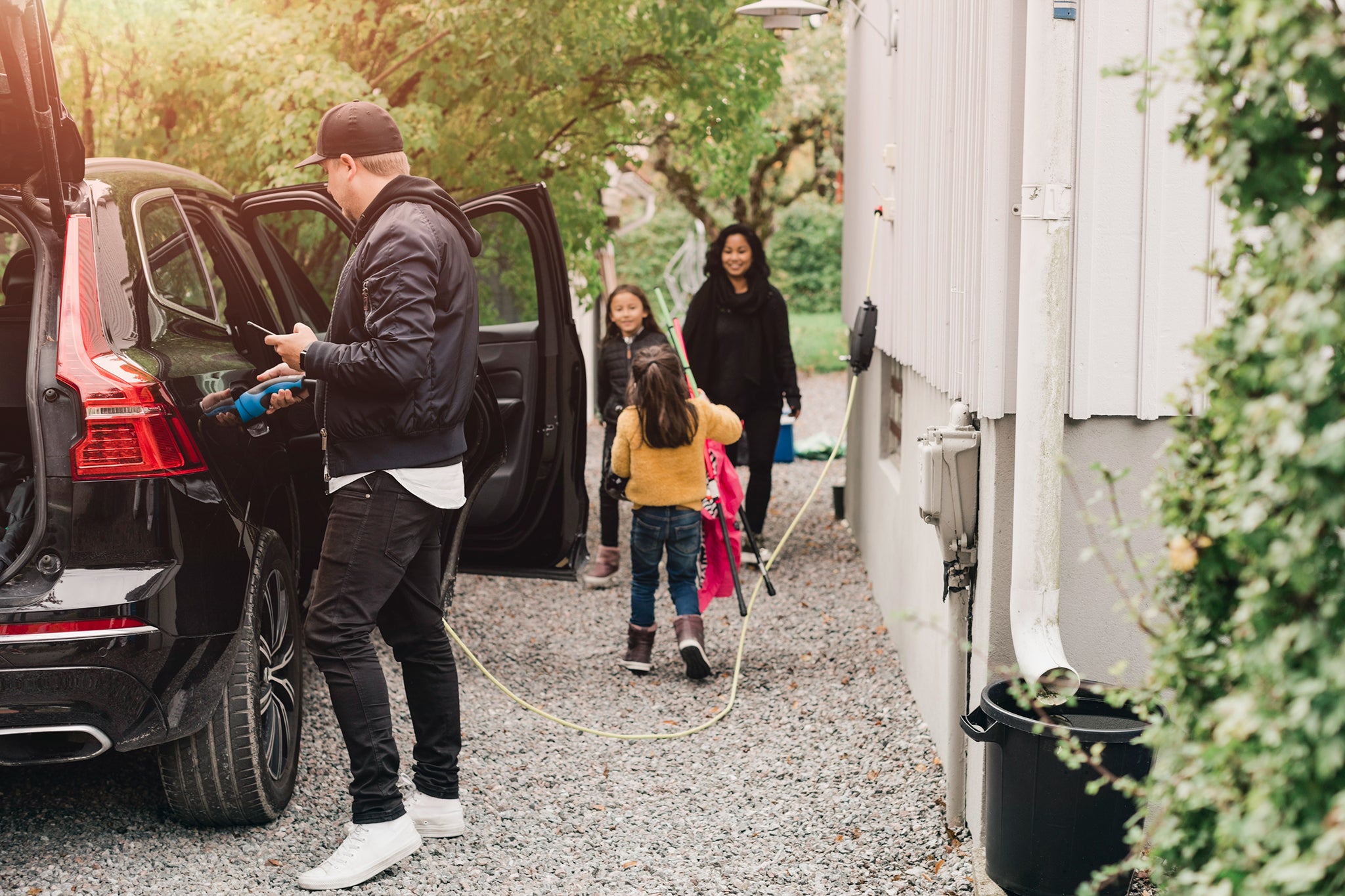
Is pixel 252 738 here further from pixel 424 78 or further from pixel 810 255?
pixel 810 255

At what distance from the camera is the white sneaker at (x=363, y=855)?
3.56 m

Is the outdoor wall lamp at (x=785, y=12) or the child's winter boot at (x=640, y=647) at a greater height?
the outdoor wall lamp at (x=785, y=12)

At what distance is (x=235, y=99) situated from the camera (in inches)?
270

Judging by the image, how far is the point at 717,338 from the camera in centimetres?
824

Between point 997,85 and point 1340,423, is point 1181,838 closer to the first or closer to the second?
point 1340,423

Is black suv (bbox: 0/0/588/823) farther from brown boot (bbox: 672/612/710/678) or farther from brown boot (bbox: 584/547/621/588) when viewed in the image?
brown boot (bbox: 584/547/621/588)

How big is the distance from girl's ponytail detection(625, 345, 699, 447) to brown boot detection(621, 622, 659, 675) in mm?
878

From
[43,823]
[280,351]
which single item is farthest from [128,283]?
[43,823]

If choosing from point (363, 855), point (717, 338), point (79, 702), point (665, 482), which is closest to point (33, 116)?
point (79, 702)

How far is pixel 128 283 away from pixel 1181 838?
302 centimetres

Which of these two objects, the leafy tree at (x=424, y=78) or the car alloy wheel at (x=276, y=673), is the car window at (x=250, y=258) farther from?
the car alloy wheel at (x=276, y=673)

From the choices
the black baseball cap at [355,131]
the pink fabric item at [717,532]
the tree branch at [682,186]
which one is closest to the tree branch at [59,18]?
the black baseball cap at [355,131]

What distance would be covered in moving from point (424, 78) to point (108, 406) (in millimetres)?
4289

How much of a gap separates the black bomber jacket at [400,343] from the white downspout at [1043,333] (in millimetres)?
1549
